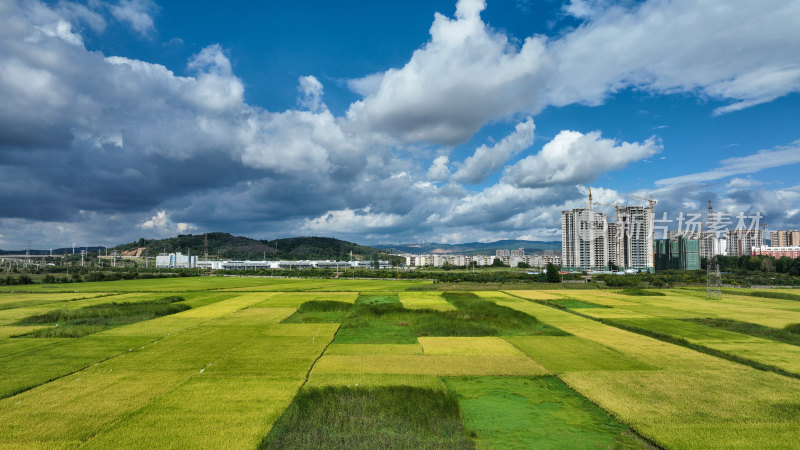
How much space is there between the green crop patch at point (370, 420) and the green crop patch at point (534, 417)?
2.88ft

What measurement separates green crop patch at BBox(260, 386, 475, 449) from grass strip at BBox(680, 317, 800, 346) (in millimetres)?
29832

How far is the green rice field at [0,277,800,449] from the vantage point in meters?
13.4

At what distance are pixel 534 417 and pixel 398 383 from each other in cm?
613

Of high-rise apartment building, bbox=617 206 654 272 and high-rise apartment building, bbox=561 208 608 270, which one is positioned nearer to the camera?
high-rise apartment building, bbox=617 206 654 272

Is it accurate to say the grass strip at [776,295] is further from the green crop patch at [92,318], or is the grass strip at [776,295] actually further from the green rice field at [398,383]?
the green crop patch at [92,318]

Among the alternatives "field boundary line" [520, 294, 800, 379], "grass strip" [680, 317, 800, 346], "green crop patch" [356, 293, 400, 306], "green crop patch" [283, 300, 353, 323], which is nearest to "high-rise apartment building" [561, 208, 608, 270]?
"green crop patch" [356, 293, 400, 306]

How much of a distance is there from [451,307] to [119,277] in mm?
98903

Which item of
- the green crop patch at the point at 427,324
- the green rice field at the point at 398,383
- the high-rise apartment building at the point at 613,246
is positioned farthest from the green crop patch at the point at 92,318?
the high-rise apartment building at the point at 613,246

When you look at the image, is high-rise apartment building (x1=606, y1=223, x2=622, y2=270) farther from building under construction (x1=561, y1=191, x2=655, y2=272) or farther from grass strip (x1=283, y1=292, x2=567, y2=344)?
grass strip (x1=283, y1=292, x2=567, y2=344)

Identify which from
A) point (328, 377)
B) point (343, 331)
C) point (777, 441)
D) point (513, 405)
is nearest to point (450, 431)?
point (513, 405)

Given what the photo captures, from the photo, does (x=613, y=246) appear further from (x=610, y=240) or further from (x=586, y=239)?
(x=586, y=239)

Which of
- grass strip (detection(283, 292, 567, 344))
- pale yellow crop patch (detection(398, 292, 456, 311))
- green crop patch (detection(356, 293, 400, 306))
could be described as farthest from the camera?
green crop patch (detection(356, 293, 400, 306))

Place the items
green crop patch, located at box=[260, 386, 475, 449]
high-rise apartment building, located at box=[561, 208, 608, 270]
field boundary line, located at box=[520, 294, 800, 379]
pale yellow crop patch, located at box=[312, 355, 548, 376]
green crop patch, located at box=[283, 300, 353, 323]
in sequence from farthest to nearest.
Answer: high-rise apartment building, located at box=[561, 208, 608, 270] → green crop patch, located at box=[283, 300, 353, 323] → field boundary line, located at box=[520, 294, 800, 379] → pale yellow crop patch, located at box=[312, 355, 548, 376] → green crop patch, located at box=[260, 386, 475, 449]

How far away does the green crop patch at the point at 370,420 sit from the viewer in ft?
42.3
